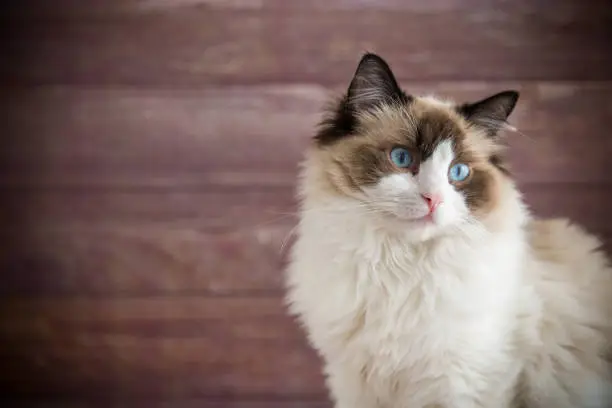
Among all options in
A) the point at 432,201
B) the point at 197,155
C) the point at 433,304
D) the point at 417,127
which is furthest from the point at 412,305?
the point at 197,155

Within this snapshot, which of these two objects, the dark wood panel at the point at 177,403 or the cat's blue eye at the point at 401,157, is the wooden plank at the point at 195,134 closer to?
the cat's blue eye at the point at 401,157

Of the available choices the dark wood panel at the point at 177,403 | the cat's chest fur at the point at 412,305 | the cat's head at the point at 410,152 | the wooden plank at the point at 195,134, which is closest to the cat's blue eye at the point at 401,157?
the cat's head at the point at 410,152

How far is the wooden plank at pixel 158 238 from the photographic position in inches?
57.6

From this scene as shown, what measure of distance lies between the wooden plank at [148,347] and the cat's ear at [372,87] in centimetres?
53

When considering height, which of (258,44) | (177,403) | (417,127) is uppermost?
(258,44)

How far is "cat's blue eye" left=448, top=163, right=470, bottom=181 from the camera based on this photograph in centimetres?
114

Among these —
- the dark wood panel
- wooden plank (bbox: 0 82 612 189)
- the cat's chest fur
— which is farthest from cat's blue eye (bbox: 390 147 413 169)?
the dark wood panel

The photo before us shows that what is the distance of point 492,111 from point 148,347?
872mm

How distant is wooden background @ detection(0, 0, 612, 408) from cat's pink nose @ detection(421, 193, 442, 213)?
0.45 m

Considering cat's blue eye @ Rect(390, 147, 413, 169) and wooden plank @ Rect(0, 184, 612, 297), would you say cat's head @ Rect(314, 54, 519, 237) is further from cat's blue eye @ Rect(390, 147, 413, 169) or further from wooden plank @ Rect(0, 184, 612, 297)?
wooden plank @ Rect(0, 184, 612, 297)

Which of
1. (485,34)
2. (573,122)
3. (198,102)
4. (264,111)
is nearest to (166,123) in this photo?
(198,102)

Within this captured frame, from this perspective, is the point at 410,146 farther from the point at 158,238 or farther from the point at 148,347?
the point at 148,347

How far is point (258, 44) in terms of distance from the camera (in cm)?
144

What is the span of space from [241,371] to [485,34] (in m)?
0.89
